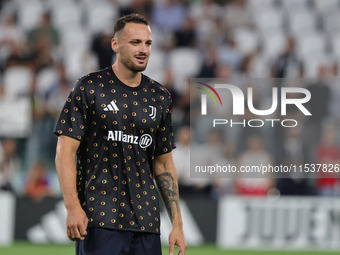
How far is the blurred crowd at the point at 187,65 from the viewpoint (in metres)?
10.0

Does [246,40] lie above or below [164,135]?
above

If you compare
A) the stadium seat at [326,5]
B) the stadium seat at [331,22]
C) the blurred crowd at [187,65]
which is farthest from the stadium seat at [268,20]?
the stadium seat at [331,22]

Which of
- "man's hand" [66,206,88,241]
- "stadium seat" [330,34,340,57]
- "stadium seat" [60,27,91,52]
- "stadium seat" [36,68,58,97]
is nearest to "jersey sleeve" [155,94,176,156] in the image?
"man's hand" [66,206,88,241]

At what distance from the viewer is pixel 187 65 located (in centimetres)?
1252

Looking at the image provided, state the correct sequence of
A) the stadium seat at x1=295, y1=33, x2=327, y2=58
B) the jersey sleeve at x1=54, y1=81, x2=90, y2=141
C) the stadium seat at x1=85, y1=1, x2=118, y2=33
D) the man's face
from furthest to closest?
the stadium seat at x1=85, y1=1, x2=118, y2=33, the stadium seat at x1=295, y1=33, x2=327, y2=58, the man's face, the jersey sleeve at x1=54, y1=81, x2=90, y2=141

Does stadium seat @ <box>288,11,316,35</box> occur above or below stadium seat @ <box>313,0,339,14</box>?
below

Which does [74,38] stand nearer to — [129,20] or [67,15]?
[67,15]

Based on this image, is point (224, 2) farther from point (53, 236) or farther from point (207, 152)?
point (53, 236)

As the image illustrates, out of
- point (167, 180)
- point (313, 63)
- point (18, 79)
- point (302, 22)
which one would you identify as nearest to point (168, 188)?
point (167, 180)

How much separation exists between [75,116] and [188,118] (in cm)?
656

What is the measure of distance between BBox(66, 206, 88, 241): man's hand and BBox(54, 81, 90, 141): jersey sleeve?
1.31ft

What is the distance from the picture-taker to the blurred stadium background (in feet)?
33.1

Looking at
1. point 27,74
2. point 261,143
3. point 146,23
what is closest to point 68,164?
point 146,23

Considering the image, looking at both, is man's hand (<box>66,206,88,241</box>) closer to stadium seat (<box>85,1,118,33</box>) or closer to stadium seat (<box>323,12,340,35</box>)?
stadium seat (<box>85,1,118,33</box>)
